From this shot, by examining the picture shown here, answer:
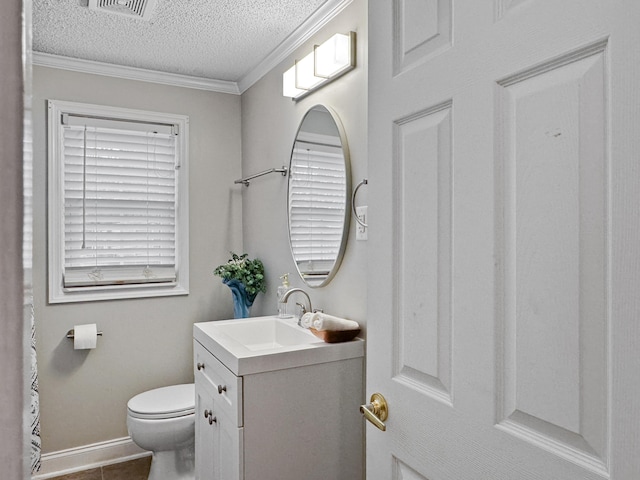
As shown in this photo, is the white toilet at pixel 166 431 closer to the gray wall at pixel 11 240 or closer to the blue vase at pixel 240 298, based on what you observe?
the blue vase at pixel 240 298

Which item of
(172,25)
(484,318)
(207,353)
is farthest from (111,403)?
(484,318)

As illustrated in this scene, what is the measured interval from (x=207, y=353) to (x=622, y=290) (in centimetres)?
172

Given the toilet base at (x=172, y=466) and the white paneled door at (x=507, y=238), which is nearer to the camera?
the white paneled door at (x=507, y=238)

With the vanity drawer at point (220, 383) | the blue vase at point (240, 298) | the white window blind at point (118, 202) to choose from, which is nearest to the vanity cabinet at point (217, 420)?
the vanity drawer at point (220, 383)

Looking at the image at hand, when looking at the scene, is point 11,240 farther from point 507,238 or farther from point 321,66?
point 321,66

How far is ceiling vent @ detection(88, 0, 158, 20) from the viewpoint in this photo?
203 cm

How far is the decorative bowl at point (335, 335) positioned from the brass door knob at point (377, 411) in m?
0.69

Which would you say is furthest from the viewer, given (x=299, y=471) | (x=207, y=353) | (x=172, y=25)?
(x=172, y=25)

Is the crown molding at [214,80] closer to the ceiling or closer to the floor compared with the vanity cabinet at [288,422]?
closer to the ceiling

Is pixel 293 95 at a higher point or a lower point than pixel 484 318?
higher

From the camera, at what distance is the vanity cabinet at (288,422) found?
1638 millimetres

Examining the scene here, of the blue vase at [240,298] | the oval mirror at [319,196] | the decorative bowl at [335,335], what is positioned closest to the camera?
the decorative bowl at [335,335]

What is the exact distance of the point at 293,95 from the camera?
238cm

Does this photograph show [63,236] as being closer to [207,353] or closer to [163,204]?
[163,204]
